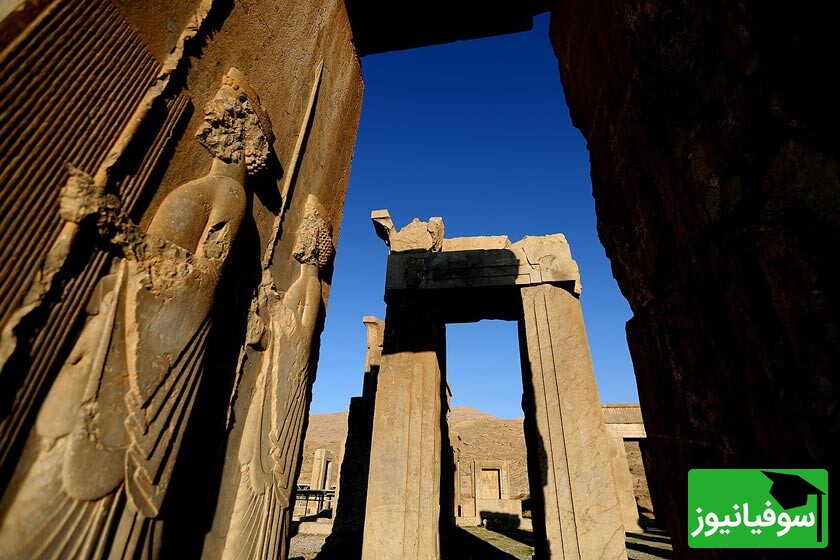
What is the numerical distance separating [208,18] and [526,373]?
5.28 meters

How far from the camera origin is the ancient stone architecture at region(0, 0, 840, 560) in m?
0.74

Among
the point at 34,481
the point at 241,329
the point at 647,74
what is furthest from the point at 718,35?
the point at 241,329

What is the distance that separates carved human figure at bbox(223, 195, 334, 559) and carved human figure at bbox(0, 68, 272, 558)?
60 cm

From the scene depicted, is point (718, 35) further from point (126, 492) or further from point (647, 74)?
point (126, 492)

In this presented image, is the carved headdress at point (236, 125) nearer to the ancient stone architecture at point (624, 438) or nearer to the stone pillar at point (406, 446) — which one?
the stone pillar at point (406, 446)

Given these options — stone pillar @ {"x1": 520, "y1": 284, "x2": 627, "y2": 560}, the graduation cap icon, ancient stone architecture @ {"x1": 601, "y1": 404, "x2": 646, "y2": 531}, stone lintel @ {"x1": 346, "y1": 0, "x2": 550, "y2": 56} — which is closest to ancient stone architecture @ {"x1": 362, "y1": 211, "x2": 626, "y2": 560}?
stone pillar @ {"x1": 520, "y1": 284, "x2": 627, "y2": 560}

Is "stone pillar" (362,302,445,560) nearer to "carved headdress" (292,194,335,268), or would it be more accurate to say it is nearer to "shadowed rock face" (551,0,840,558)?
"carved headdress" (292,194,335,268)

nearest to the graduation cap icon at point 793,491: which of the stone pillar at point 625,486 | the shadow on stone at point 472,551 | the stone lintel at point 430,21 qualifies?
the stone lintel at point 430,21

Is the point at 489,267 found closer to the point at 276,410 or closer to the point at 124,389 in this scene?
the point at 276,410

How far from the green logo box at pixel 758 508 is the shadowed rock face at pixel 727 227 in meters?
0.03

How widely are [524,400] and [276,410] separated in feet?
14.3

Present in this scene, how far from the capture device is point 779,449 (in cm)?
74

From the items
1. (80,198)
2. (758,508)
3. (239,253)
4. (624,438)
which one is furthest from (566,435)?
(624,438)

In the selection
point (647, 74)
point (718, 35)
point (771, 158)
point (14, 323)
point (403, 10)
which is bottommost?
point (14, 323)
